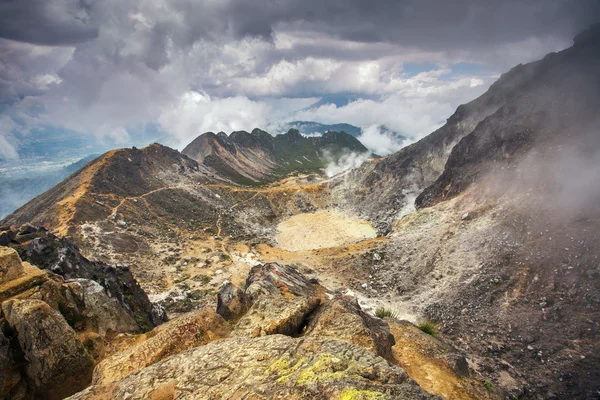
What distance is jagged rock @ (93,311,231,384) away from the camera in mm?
12508

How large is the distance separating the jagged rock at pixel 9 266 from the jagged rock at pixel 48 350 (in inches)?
96.3

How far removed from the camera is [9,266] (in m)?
15.9

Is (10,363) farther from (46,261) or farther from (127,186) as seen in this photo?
(127,186)

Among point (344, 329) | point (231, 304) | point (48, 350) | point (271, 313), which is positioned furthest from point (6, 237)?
point (344, 329)

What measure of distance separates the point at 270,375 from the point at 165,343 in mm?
7514

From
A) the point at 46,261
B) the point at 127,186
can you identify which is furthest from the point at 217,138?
the point at 46,261

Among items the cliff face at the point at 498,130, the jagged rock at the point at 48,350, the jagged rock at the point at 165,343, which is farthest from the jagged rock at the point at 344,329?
the cliff face at the point at 498,130

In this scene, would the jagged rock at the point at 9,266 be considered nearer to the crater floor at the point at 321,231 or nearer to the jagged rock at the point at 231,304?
the jagged rock at the point at 231,304

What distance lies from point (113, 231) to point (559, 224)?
246 feet

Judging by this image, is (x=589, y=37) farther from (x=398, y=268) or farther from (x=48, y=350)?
(x=48, y=350)

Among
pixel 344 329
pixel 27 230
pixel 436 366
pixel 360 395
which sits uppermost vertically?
pixel 27 230

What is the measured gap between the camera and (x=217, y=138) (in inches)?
7741

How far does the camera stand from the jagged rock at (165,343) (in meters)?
12.5

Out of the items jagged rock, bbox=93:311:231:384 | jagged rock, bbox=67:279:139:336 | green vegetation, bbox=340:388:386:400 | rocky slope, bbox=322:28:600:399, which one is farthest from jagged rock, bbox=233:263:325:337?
rocky slope, bbox=322:28:600:399
